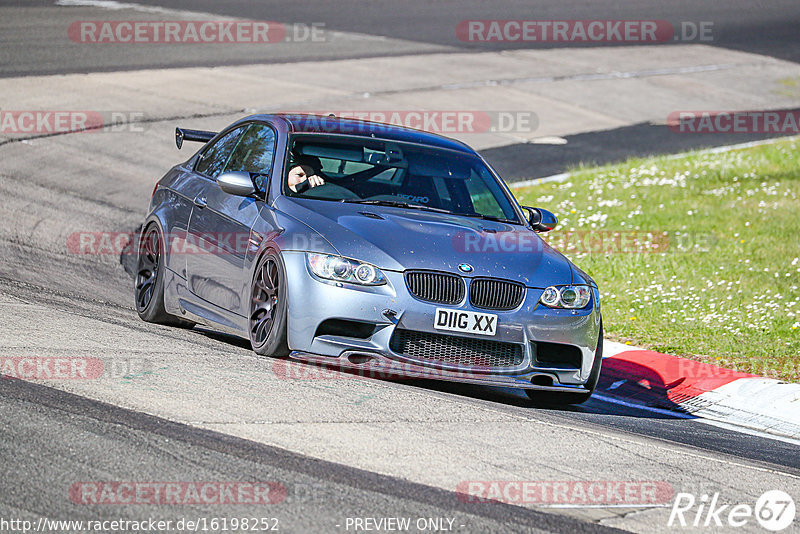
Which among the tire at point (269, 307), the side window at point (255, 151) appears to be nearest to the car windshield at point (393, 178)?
the side window at point (255, 151)

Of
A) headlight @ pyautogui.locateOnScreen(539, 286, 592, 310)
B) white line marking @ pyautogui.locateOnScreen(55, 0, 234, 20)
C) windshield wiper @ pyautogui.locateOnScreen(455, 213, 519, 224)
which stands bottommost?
headlight @ pyautogui.locateOnScreen(539, 286, 592, 310)

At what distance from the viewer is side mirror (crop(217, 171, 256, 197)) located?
7934 mm

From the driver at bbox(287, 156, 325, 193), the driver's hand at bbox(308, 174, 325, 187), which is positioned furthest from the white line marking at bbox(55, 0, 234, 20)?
the driver's hand at bbox(308, 174, 325, 187)

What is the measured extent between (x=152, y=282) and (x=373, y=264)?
263 centimetres

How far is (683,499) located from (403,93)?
51.1 ft

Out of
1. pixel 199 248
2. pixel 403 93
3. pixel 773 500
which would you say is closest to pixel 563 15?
pixel 403 93

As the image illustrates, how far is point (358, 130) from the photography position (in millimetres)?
8734

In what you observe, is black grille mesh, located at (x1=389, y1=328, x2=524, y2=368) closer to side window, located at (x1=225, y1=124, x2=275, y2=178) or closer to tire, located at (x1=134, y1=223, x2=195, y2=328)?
side window, located at (x1=225, y1=124, x2=275, y2=178)

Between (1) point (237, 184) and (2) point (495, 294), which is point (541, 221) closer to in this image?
(2) point (495, 294)

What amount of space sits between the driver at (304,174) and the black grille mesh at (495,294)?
4.92 feet

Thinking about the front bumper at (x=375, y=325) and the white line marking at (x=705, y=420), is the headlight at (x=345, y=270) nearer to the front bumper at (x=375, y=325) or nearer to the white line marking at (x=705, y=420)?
the front bumper at (x=375, y=325)

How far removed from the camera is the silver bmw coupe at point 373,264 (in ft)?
23.2

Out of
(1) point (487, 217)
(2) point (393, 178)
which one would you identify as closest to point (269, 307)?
(2) point (393, 178)

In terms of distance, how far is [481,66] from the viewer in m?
23.8
